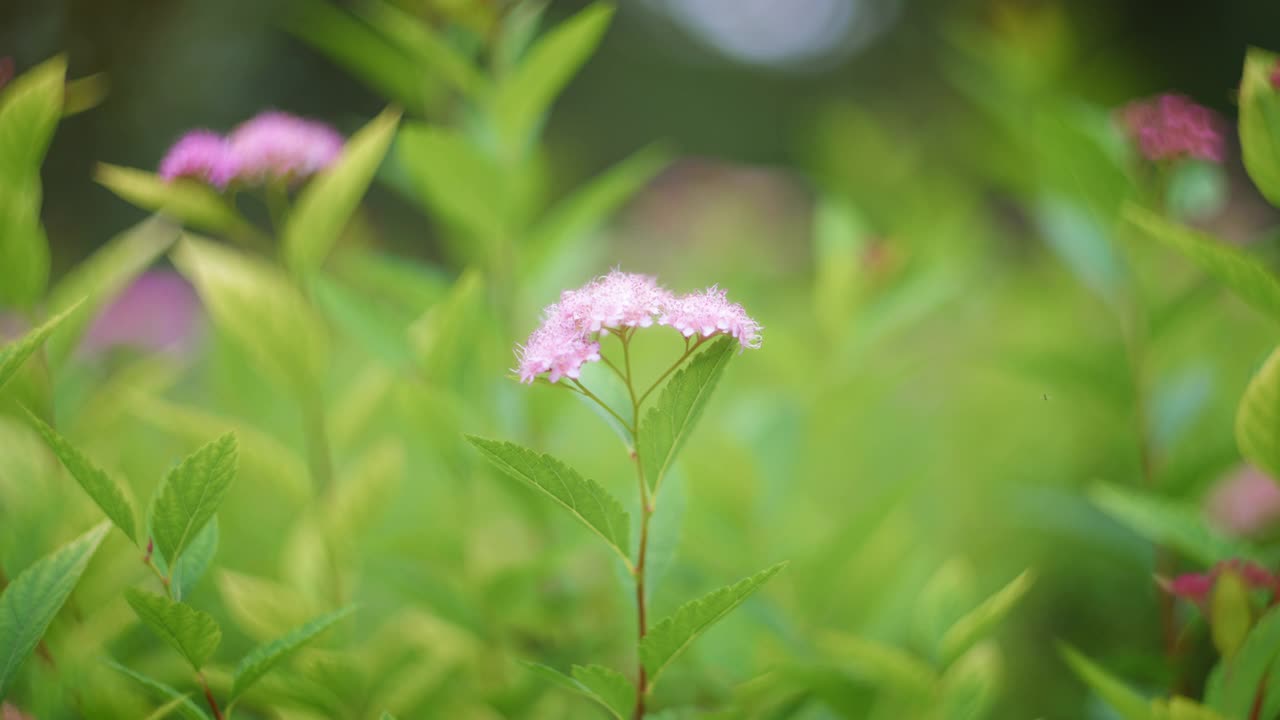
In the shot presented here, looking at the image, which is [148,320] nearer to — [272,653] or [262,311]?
[262,311]

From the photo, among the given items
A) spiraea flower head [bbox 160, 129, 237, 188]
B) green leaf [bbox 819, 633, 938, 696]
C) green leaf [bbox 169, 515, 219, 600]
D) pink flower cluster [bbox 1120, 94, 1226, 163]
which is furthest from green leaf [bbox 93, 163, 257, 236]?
pink flower cluster [bbox 1120, 94, 1226, 163]

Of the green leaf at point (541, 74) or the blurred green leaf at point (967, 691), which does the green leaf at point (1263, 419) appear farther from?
the green leaf at point (541, 74)

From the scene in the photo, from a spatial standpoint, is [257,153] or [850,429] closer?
[257,153]

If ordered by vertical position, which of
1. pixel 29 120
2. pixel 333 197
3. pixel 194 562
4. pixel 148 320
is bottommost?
pixel 148 320

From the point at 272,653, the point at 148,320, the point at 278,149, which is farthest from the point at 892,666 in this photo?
the point at 148,320

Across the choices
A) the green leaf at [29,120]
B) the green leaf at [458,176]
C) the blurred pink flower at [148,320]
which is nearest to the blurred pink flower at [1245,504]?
the green leaf at [458,176]

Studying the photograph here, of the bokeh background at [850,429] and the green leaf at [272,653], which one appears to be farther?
the bokeh background at [850,429]
